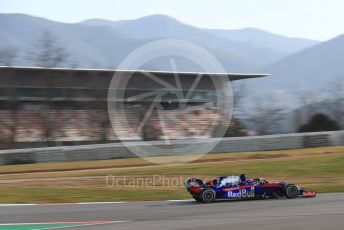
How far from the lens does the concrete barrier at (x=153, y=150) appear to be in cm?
4181

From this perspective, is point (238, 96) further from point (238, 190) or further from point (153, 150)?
point (238, 190)

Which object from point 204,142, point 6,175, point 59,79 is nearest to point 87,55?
point 59,79

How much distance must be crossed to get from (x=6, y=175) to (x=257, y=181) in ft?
68.8

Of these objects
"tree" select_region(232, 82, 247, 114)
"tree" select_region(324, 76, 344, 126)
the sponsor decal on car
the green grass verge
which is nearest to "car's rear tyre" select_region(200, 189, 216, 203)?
the sponsor decal on car

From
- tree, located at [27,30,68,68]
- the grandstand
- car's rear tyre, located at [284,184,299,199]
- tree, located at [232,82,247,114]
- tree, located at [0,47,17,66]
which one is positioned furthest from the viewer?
tree, located at [232,82,247,114]

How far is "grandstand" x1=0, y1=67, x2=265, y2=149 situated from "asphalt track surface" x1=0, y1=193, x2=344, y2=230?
34.7 m

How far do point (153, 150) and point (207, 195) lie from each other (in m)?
28.0

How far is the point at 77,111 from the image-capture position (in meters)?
57.7

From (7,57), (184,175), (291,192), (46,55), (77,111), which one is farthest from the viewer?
(7,57)

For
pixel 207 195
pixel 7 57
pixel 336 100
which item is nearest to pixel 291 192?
pixel 207 195

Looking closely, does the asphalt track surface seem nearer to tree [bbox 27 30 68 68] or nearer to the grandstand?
the grandstand

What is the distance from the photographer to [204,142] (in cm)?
4666

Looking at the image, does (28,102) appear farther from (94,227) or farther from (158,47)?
(94,227)

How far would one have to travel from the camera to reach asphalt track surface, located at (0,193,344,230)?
1155cm
